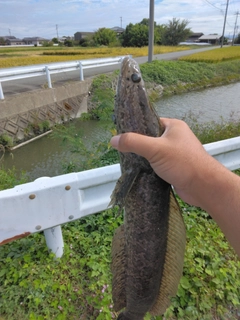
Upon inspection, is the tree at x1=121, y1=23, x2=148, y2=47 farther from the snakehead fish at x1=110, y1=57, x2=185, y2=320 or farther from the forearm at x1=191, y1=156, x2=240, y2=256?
the forearm at x1=191, y1=156, x2=240, y2=256

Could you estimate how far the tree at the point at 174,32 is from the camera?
2859 inches

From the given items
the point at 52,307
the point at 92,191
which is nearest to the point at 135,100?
the point at 92,191

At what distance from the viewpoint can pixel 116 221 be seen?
3.14m

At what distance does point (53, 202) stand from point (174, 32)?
266 ft

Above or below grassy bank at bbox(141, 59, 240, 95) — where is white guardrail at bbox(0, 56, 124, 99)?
above

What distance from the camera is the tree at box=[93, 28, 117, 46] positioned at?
180 feet

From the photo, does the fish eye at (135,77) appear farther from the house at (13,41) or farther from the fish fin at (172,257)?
the house at (13,41)

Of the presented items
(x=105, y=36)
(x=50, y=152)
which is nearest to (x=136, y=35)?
(x=105, y=36)

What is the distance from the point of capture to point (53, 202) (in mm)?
2301

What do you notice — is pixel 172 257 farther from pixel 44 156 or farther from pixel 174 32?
pixel 174 32

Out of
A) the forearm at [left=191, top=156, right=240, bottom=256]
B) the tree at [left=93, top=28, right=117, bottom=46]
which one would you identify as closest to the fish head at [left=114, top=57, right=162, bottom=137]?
the forearm at [left=191, top=156, right=240, bottom=256]

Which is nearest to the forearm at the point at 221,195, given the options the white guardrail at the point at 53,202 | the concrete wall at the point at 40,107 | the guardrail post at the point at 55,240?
the white guardrail at the point at 53,202

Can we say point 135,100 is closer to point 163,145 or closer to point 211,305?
point 163,145

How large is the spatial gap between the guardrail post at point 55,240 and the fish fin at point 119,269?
71cm
